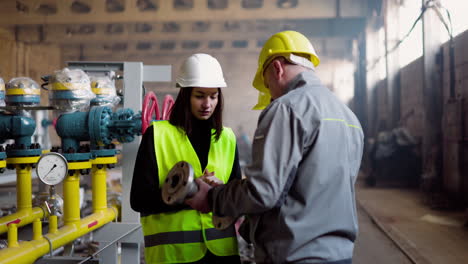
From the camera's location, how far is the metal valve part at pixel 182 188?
145cm

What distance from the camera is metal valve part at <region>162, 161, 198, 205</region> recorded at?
4.74 feet

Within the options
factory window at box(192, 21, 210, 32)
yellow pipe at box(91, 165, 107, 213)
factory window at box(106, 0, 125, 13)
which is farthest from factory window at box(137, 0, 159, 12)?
yellow pipe at box(91, 165, 107, 213)

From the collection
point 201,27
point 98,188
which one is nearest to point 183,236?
point 98,188

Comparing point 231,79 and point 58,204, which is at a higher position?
point 231,79

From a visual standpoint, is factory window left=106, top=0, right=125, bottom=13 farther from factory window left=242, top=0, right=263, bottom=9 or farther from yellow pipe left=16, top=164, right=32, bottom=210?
yellow pipe left=16, top=164, right=32, bottom=210

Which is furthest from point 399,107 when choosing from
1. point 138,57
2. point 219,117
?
point 219,117

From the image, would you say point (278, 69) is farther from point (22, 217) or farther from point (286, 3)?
point (286, 3)

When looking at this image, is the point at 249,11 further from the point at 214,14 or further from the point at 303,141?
the point at 303,141

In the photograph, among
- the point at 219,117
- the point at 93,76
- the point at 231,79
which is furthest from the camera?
the point at 231,79

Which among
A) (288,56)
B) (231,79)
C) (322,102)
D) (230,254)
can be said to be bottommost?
(230,254)

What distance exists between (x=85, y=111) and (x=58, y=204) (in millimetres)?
615

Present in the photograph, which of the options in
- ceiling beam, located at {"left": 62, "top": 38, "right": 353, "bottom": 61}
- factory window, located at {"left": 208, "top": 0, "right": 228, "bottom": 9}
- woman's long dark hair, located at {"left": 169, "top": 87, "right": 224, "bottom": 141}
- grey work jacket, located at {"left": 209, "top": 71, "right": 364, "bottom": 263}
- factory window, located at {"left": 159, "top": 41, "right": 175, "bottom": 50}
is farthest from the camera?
factory window, located at {"left": 159, "top": 41, "right": 175, "bottom": 50}

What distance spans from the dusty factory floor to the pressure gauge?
2510mm

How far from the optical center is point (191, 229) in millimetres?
1712
